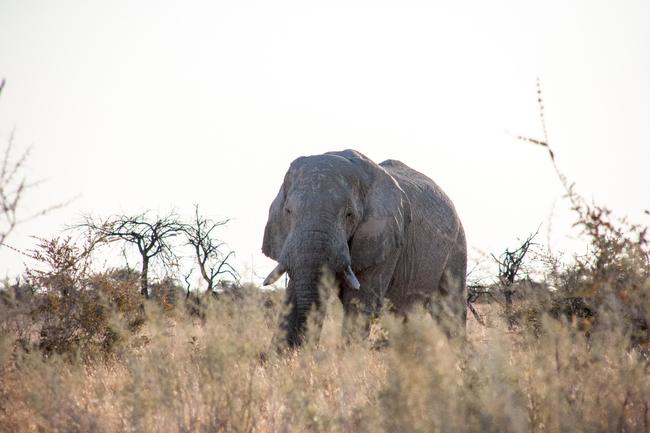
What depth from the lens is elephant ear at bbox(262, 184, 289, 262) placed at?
9.40 metres

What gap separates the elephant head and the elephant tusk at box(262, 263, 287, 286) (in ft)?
0.03

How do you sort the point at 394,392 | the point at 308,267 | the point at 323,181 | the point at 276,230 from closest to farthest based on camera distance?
the point at 394,392
the point at 308,267
the point at 323,181
the point at 276,230

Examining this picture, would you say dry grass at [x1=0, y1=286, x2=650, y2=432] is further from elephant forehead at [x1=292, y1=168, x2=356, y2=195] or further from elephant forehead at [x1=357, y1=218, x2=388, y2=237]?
elephant forehead at [x1=357, y1=218, x2=388, y2=237]

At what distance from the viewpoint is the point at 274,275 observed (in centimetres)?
885

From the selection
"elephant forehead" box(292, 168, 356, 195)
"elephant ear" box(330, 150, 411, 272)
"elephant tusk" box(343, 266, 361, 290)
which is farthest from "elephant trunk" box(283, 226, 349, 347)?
"elephant ear" box(330, 150, 411, 272)

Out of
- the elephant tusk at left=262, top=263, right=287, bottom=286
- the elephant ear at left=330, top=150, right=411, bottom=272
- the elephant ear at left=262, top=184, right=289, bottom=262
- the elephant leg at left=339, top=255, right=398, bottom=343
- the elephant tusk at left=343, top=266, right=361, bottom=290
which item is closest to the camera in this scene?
the elephant tusk at left=343, top=266, right=361, bottom=290

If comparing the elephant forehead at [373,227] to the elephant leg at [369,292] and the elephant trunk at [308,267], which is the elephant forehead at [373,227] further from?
the elephant trunk at [308,267]

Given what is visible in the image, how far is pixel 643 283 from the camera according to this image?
5453 mm

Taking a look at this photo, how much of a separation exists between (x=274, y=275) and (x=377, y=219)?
1.42 metres

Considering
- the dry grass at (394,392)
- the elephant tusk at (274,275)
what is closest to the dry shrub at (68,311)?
the elephant tusk at (274,275)

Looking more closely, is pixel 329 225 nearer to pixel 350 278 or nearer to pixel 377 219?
pixel 350 278

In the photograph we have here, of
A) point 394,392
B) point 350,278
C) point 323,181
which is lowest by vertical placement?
point 394,392

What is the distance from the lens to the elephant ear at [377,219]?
30.4 feet

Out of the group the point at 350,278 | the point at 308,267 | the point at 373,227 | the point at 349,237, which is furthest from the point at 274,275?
the point at 373,227
